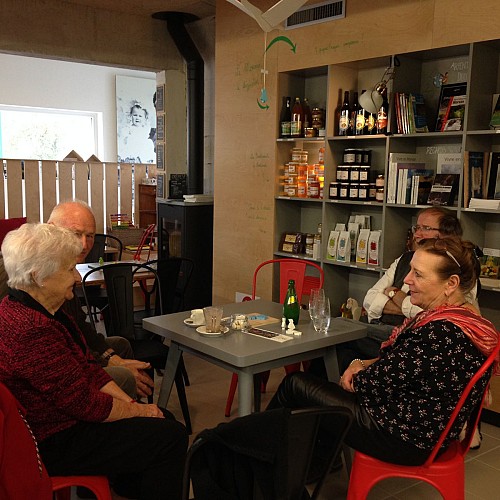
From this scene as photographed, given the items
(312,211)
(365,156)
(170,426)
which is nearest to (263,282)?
Result: (312,211)

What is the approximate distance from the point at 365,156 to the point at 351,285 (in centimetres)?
98

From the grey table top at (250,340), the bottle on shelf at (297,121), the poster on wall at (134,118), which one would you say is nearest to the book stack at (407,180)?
the bottle on shelf at (297,121)

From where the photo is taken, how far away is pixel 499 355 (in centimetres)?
201

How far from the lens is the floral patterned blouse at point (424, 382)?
6.18ft

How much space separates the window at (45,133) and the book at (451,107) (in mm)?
6969

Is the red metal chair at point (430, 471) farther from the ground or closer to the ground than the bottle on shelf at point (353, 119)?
closer to the ground

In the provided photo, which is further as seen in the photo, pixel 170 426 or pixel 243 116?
pixel 243 116

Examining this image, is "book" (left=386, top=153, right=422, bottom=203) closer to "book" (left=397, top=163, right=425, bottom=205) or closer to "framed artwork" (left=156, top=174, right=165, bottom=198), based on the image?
"book" (left=397, top=163, right=425, bottom=205)

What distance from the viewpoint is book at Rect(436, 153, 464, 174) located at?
12.0ft

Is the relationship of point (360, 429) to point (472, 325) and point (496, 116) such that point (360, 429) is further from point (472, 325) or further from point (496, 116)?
point (496, 116)

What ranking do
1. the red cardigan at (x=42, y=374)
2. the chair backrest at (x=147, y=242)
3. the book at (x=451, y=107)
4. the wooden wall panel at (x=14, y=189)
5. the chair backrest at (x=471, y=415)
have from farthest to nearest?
the wooden wall panel at (x=14, y=189)
the chair backrest at (x=147, y=242)
the book at (x=451, y=107)
the chair backrest at (x=471, y=415)
the red cardigan at (x=42, y=374)

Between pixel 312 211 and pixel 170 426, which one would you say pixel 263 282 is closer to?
pixel 312 211

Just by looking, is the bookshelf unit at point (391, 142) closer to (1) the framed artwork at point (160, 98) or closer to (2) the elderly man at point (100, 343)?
(2) the elderly man at point (100, 343)

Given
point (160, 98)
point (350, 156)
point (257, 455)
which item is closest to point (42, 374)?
point (257, 455)
